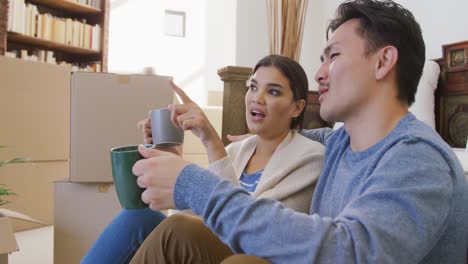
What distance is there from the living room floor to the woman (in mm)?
1123

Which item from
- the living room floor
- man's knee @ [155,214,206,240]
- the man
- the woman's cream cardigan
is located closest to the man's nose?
the man

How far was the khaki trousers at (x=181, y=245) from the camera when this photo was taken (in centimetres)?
88

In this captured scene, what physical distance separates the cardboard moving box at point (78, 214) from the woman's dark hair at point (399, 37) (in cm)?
119

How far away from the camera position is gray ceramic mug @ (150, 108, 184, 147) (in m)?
0.96

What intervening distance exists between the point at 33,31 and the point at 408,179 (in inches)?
140

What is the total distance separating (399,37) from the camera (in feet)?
2.39

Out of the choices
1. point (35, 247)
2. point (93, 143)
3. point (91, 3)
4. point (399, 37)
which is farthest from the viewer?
point (91, 3)

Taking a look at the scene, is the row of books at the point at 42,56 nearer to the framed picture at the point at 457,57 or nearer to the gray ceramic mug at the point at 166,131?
the gray ceramic mug at the point at 166,131

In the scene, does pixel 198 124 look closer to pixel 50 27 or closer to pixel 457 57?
pixel 457 57

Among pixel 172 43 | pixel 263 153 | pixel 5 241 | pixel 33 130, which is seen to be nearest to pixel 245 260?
pixel 263 153

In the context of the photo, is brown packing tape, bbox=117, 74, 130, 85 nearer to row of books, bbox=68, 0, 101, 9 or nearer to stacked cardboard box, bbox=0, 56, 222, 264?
stacked cardboard box, bbox=0, 56, 222, 264

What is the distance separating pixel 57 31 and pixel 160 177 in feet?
11.4

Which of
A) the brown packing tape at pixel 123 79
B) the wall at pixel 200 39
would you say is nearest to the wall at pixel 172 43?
the wall at pixel 200 39

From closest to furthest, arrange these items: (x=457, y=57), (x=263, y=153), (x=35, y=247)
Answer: (x=263, y=153) < (x=35, y=247) < (x=457, y=57)
